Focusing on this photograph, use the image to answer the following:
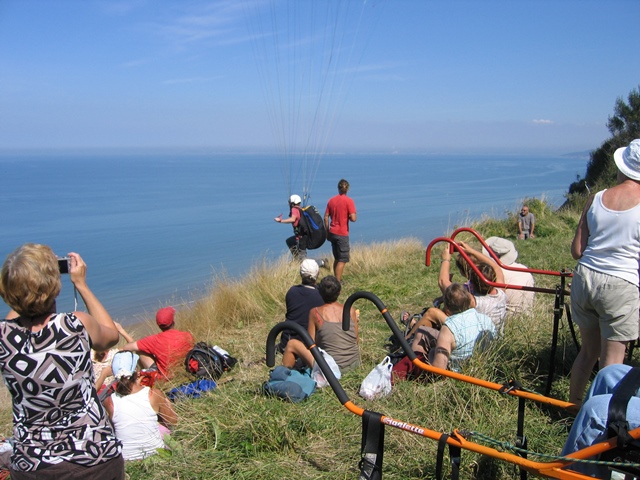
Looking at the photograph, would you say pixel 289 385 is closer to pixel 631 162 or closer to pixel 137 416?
pixel 137 416

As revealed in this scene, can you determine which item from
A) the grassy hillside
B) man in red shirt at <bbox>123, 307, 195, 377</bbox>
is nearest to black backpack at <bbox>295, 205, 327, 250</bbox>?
the grassy hillside

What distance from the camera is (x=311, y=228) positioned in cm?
1121

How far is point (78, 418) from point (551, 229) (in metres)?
13.2

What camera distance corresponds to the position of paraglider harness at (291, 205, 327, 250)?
1119 centimetres

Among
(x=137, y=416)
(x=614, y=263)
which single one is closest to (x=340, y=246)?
(x=137, y=416)

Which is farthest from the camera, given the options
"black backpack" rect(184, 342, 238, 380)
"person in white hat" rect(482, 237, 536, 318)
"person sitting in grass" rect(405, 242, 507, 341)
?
"black backpack" rect(184, 342, 238, 380)

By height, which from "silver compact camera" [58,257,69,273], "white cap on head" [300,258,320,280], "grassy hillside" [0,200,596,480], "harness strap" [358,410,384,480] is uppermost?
"silver compact camera" [58,257,69,273]

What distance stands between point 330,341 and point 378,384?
37.1 inches

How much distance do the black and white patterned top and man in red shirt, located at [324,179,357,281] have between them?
8.41 metres

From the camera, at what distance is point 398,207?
144ft

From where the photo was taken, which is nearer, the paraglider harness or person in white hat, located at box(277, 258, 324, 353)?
person in white hat, located at box(277, 258, 324, 353)

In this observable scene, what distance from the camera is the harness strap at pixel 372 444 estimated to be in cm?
275

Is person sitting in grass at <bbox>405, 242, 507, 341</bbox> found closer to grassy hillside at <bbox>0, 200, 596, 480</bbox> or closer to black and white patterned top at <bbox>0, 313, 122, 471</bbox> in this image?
grassy hillside at <bbox>0, 200, 596, 480</bbox>

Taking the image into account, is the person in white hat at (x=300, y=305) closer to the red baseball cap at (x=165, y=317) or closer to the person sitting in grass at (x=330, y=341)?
the person sitting in grass at (x=330, y=341)
